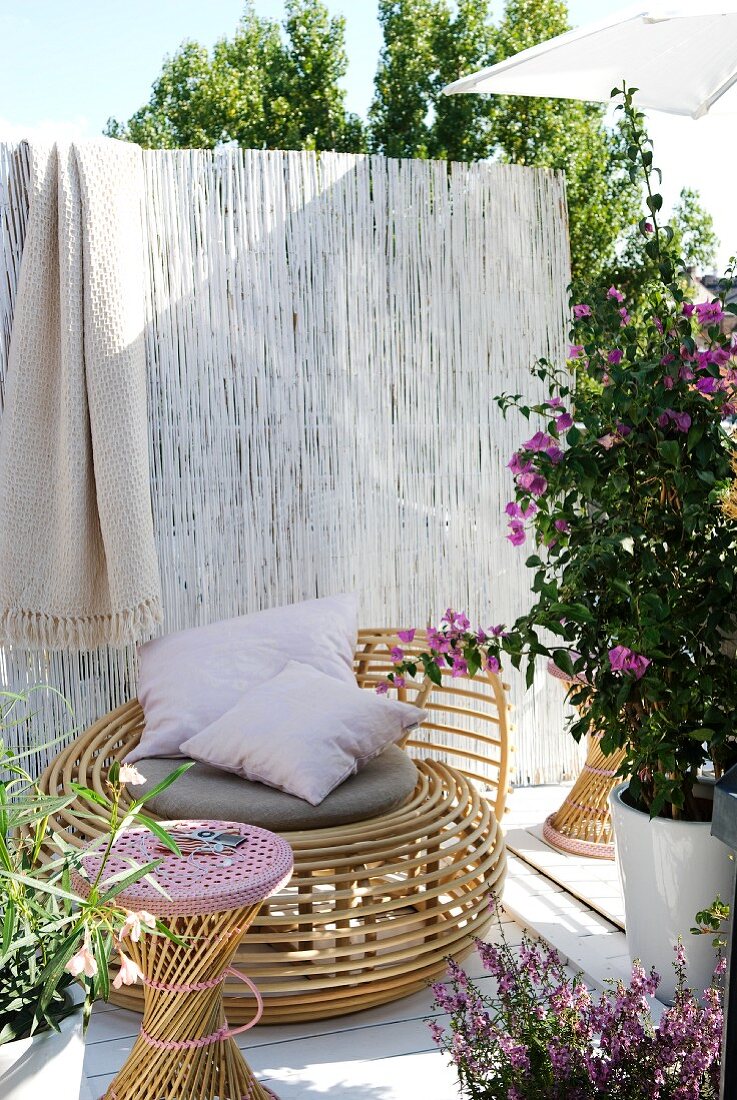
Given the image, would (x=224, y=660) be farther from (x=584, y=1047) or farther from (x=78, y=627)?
(x=584, y=1047)

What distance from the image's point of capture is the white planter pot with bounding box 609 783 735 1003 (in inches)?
88.1

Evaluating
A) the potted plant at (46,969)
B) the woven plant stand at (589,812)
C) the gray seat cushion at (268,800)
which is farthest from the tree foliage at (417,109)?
the potted plant at (46,969)

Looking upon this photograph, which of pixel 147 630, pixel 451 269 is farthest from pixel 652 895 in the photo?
pixel 451 269

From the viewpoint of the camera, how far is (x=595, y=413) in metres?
2.25

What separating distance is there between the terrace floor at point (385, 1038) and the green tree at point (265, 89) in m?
10.2

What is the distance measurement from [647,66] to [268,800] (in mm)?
2082

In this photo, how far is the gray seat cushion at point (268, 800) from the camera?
2.45m

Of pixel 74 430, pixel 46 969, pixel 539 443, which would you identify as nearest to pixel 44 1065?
pixel 46 969

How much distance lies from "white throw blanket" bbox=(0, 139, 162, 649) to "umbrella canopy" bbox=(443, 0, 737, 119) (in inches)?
41.7

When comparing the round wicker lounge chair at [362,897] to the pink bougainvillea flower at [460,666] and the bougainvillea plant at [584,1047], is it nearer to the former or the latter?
the pink bougainvillea flower at [460,666]

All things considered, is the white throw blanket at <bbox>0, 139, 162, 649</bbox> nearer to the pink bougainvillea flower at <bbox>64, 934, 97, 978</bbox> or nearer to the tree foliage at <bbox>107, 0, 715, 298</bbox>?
the pink bougainvillea flower at <bbox>64, 934, 97, 978</bbox>

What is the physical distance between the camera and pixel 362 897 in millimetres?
2438

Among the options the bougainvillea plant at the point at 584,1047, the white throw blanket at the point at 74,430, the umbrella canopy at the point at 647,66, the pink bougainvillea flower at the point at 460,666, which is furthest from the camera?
the white throw blanket at the point at 74,430

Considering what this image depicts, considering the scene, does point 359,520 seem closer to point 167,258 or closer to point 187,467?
point 187,467
